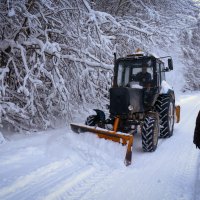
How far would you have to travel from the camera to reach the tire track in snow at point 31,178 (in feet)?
12.9

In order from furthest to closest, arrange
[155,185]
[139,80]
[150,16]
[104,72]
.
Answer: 1. [150,16]
2. [104,72]
3. [139,80]
4. [155,185]

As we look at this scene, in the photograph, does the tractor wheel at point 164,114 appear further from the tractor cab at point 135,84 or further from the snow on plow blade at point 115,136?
the snow on plow blade at point 115,136

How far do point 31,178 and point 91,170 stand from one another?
3.33 ft

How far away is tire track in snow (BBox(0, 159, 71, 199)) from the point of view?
3918 mm

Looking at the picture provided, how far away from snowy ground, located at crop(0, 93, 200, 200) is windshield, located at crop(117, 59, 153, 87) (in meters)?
1.59

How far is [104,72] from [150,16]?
4.20m

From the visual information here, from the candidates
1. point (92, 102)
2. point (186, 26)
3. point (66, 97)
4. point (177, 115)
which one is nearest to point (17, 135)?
point (66, 97)

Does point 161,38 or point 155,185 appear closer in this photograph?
point 155,185

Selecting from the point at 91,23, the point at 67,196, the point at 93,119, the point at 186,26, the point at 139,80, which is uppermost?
the point at 186,26

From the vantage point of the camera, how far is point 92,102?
9250 millimetres

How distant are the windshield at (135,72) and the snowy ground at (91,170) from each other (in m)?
1.59

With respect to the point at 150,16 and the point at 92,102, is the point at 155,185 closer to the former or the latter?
the point at 92,102

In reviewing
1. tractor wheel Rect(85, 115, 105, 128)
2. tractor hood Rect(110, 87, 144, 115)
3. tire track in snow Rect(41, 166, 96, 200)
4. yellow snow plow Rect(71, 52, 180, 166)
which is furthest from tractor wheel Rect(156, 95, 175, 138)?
tire track in snow Rect(41, 166, 96, 200)

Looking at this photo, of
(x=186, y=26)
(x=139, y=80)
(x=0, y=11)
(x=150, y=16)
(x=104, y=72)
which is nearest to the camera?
(x=0, y=11)
